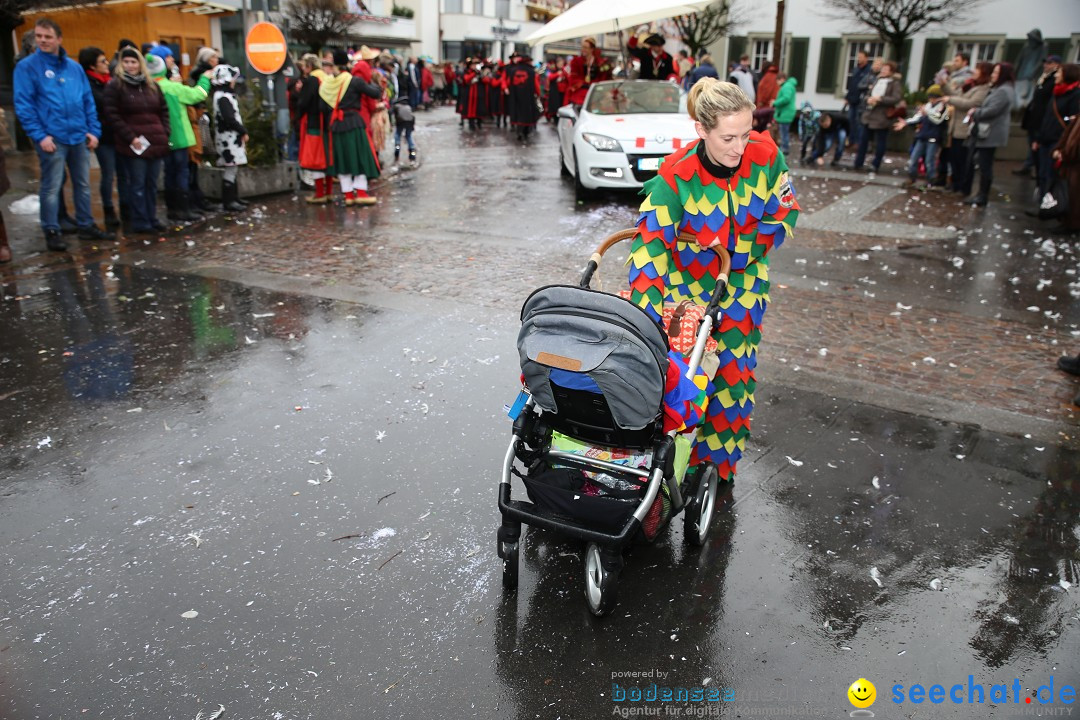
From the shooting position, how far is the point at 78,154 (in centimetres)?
877

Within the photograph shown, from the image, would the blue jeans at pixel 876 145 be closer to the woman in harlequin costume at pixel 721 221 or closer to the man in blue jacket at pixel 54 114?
the man in blue jacket at pixel 54 114

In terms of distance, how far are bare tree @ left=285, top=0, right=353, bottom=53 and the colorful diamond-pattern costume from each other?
4172cm

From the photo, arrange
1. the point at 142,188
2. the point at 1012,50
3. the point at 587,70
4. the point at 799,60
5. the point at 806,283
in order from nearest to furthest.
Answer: the point at 806,283 < the point at 142,188 < the point at 587,70 < the point at 1012,50 < the point at 799,60

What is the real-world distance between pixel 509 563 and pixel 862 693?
1.39 m

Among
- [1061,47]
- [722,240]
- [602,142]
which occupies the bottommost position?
Result: [722,240]

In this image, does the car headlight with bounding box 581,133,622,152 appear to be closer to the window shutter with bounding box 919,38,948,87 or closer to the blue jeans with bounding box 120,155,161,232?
the blue jeans with bounding box 120,155,161,232

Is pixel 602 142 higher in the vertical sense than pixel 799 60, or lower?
lower

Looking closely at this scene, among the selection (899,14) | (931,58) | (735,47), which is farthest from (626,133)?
(735,47)

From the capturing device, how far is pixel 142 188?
31.4 feet

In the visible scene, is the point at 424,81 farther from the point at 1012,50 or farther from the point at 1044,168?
the point at 1044,168

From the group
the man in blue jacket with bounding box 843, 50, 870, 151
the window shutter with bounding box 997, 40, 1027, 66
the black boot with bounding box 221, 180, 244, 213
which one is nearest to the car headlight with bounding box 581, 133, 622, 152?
the black boot with bounding box 221, 180, 244, 213

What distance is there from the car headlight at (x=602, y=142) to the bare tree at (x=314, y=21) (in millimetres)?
33564

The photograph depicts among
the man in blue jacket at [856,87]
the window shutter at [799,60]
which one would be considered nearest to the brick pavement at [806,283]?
the man in blue jacket at [856,87]

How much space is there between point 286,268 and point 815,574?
20.9ft
